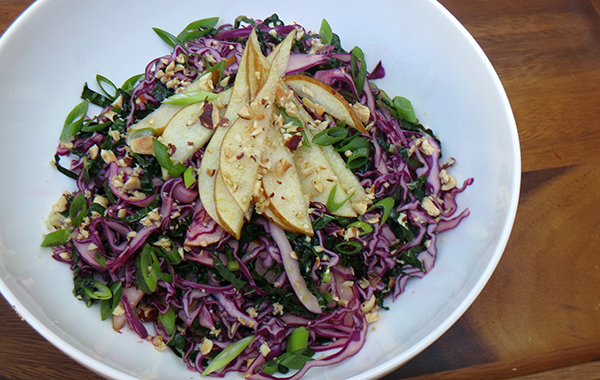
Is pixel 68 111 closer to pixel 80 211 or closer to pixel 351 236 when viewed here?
pixel 80 211

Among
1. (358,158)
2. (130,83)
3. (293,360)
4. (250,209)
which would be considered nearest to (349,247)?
(358,158)

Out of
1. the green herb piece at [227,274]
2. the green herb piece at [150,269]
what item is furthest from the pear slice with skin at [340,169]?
the green herb piece at [150,269]

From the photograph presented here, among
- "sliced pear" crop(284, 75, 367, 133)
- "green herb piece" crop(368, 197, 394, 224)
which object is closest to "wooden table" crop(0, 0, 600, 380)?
"green herb piece" crop(368, 197, 394, 224)

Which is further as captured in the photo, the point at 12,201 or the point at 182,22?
the point at 182,22

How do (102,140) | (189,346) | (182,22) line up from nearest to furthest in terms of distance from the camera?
(189,346) → (102,140) → (182,22)

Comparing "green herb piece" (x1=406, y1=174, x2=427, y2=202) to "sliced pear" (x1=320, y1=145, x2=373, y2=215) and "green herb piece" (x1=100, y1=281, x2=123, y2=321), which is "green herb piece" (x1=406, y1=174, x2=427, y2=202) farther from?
"green herb piece" (x1=100, y1=281, x2=123, y2=321)

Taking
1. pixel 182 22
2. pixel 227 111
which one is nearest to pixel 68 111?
pixel 182 22
